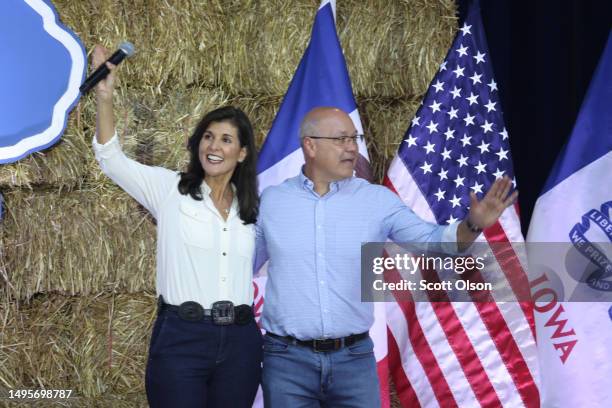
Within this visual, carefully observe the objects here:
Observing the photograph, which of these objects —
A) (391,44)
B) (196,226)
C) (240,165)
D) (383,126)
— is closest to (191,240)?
(196,226)

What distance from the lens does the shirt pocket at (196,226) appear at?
2371 millimetres

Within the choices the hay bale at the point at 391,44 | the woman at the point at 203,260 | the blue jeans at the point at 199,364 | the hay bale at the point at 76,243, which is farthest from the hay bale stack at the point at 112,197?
the blue jeans at the point at 199,364

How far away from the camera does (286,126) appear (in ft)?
10.8

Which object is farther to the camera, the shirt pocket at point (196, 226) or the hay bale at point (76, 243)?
the hay bale at point (76, 243)

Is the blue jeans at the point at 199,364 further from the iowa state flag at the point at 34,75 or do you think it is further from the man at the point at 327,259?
the iowa state flag at the point at 34,75

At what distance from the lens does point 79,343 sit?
3.24 metres

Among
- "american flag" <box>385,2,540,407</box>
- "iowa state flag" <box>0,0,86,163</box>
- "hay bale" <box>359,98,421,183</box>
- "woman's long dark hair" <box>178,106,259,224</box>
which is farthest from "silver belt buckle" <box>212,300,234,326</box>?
"hay bale" <box>359,98,421,183</box>

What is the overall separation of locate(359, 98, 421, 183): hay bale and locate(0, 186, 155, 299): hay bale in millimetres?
1000

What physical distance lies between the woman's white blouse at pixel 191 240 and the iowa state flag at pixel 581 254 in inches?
52.6

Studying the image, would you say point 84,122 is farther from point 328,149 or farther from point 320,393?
point 320,393

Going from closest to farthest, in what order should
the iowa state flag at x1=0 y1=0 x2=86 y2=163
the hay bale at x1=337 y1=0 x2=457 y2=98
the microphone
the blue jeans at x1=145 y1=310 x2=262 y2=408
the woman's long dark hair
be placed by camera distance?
the blue jeans at x1=145 y1=310 x2=262 y2=408 → the microphone → the woman's long dark hair → the iowa state flag at x1=0 y1=0 x2=86 y2=163 → the hay bale at x1=337 y1=0 x2=457 y2=98

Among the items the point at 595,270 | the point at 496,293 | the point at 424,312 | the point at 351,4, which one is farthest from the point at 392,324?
the point at 351,4

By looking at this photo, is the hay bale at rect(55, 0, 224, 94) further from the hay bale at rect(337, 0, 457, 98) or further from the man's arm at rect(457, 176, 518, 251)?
the man's arm at rect(457, 176, 518, 251)

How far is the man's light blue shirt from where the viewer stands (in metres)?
2.42
